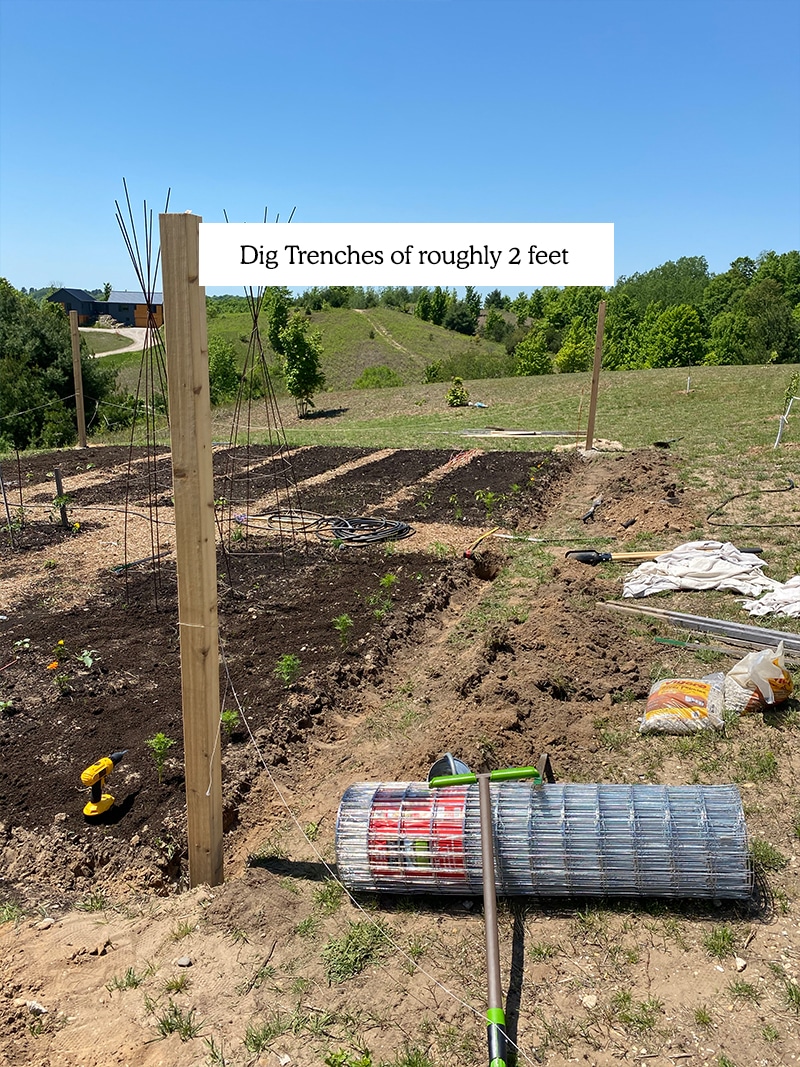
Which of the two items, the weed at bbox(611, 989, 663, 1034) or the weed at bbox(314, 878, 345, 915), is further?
the weed at bbox(314, 878, 345, 915)

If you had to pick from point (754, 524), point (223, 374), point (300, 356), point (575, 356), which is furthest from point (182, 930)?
point (575, 356)

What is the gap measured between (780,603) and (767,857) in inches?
129

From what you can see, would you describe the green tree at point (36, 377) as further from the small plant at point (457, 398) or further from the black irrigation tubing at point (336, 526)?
the black irrigation tubing at point (336, 526)

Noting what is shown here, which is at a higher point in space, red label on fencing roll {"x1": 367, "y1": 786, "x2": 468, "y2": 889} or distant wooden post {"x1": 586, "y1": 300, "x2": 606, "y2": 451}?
distant wooden post {"x1": 586, "y1": 300, "x2": 606, "y2": 451}

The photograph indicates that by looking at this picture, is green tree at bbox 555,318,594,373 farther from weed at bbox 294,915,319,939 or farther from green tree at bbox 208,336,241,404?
weed at bbox 294,915,319,939

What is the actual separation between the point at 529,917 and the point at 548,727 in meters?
1.57

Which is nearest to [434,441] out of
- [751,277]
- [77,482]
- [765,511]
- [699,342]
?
[77,482]

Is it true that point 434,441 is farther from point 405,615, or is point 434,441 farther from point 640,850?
point 640,850

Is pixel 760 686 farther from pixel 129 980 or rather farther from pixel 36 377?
pixel 36 377

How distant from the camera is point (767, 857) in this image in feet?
10.5

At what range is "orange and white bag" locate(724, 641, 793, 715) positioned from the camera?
14.0 feet

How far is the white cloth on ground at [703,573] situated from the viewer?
259 inches

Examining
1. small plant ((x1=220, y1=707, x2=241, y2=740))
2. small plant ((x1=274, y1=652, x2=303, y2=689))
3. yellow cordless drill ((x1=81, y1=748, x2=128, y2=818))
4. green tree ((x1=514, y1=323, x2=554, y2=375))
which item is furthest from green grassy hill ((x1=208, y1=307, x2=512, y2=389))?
yellow cordless drill ((x1=81, y1=748, x2=128, y2=818))

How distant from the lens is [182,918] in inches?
119
